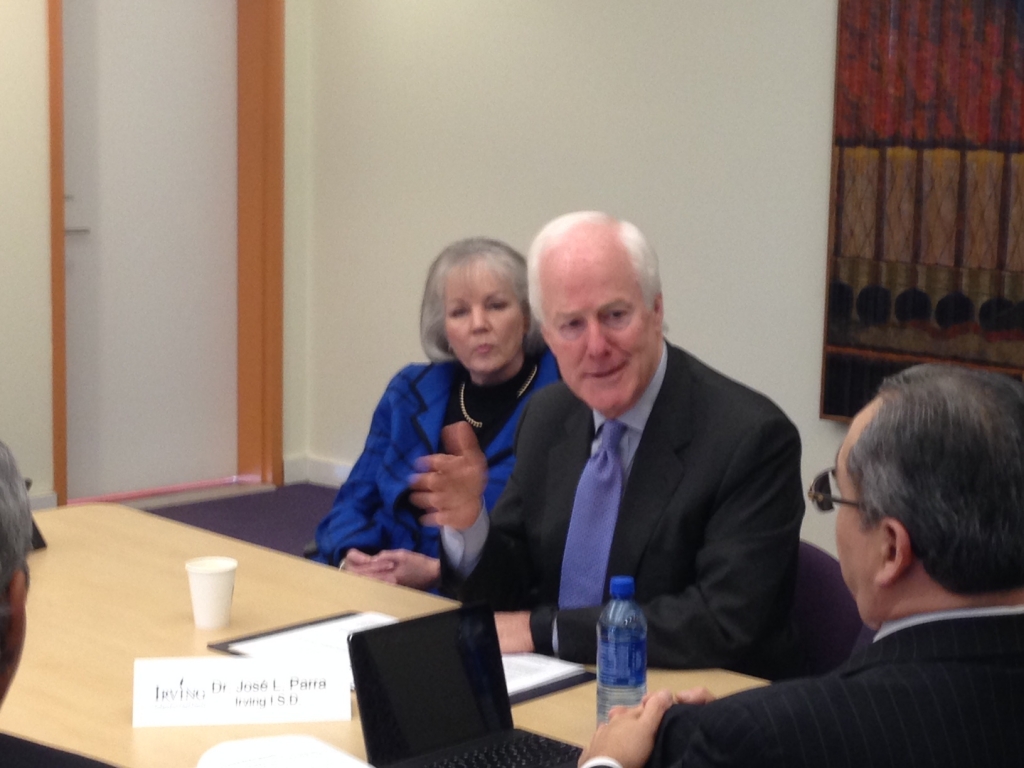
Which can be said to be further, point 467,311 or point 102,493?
point 102,493

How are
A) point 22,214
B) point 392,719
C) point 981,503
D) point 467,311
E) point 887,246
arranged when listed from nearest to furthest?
1. point 981,503
2. point 392,719
3. point 467,311
4. point 887,246
5. point 22,214

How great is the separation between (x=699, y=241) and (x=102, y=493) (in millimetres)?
2986

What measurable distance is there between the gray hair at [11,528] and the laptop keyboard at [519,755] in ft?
2.64

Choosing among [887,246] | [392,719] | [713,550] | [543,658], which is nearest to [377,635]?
[392,719]

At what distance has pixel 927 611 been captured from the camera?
147 centimetres

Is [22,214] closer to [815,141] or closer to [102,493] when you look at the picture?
[102,493]

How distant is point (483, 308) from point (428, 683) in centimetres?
148

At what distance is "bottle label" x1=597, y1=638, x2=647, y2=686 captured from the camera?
1987 mm

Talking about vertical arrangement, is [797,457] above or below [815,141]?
below

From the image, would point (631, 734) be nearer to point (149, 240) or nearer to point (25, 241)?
point (25, 241)

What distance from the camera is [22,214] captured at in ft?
19.0

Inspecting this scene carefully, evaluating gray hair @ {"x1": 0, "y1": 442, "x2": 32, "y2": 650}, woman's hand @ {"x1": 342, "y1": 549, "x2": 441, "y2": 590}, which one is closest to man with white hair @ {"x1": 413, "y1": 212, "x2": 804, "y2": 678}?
woman's hand @ {"x1": 342, "y1": 549, "x2": 441, "y2": 590}

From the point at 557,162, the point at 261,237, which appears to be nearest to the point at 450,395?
the point at 557,162

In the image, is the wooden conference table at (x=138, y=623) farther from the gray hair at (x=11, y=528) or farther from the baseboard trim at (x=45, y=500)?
the baseboard trim at (x=45, y=500)
